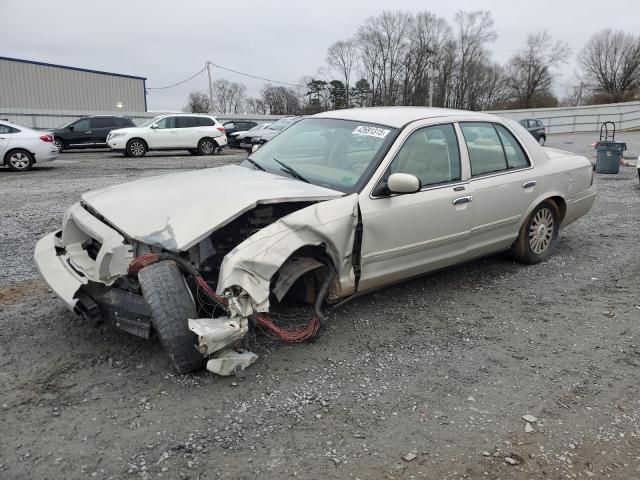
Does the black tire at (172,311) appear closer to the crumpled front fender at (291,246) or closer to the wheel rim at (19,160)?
the crumpled front fender at (291,246)

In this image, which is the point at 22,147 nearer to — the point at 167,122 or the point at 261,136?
the point at 167,122

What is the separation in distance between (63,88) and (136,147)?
2689cm

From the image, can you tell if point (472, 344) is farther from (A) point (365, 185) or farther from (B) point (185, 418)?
(B) point (185, 418)

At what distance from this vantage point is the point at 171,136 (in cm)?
2008

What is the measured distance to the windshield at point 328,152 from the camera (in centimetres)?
406

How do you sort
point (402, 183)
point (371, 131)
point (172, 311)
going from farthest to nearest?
point (371, 131), point (402, 183), point (172, 311)

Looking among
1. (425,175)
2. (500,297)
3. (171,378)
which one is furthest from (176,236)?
(500,297)

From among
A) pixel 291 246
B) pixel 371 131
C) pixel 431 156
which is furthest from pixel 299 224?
pixel 431 156

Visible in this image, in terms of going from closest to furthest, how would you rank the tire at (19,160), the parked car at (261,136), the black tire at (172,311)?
the black tire at (172,311)
the tire at (19,160)
the parked car at (261,136)

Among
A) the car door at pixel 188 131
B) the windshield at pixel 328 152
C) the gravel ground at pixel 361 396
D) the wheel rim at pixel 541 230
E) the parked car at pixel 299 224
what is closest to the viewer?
the gravel ground at pixel 361 396

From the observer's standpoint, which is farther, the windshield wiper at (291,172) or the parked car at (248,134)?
the parked car at (248,134)

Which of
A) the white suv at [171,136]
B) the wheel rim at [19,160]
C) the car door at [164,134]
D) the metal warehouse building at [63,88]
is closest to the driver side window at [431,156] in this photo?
the wheel rim at [19,160]

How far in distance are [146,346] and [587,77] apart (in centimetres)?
8251

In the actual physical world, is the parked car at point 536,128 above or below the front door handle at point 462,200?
above
